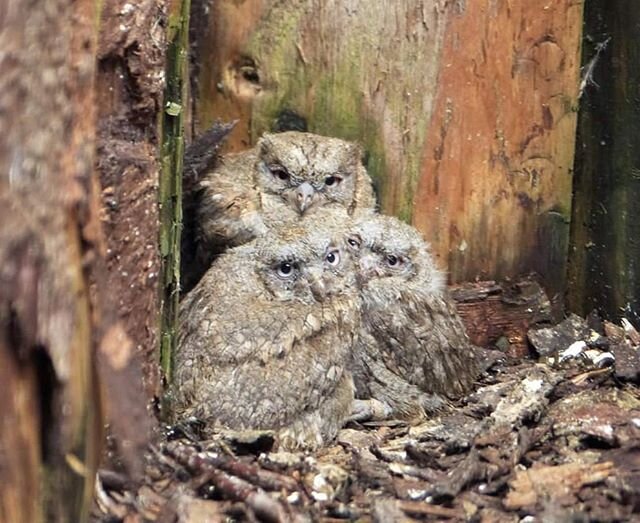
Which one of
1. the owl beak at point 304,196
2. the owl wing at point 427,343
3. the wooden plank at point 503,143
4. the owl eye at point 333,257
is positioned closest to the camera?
the owl eye at point 333,257

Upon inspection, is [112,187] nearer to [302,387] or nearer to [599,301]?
[302,387]

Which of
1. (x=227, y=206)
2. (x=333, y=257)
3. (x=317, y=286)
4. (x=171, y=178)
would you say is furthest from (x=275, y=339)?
(x=227, y=206)

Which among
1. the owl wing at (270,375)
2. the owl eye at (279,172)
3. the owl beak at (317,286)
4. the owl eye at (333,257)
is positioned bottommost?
the owl wing at (270,375)

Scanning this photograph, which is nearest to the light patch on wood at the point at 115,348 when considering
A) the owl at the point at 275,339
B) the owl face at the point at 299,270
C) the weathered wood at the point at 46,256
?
the weathered wood at the point at 46,256

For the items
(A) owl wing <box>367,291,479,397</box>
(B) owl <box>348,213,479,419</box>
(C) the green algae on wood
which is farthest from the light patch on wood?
(A) owl wing <box>367,291,479,397</box>

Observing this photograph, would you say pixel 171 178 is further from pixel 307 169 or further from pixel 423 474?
pixel 307 169

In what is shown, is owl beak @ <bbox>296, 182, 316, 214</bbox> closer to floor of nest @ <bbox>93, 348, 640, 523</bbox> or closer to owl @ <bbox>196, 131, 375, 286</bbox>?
owl @ <bbox>196, 131, 375, 286</bbox>

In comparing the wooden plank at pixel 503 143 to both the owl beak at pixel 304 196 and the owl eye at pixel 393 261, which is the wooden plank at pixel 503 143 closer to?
the owl eye at pixel 393 261
